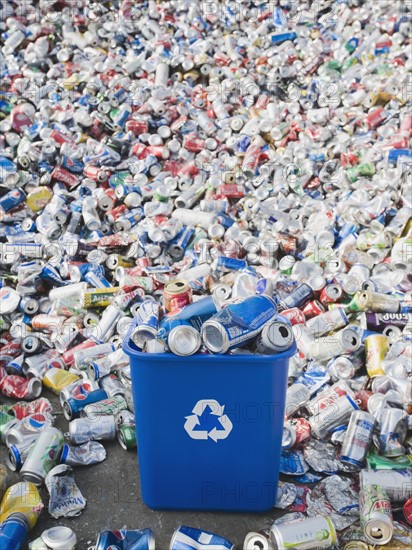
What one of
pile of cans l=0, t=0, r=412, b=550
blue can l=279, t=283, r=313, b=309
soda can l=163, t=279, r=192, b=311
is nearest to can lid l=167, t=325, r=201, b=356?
pile of cans l=0, t=0, r=412, b=550

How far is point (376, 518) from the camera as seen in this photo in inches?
79.8

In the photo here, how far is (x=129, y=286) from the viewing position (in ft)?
11.3

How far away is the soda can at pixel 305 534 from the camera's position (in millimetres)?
1957

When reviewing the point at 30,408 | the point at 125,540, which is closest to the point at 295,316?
the point at 30,408

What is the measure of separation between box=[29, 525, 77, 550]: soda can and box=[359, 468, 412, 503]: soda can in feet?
3.69

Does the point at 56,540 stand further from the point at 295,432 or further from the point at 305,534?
the point at 295,432

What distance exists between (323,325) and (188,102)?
333 centimetres

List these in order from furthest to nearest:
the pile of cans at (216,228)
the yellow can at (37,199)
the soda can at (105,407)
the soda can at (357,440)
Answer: the yellow can at (37,199), the soda can at (105,407), the soda can at (357,440), the pile of cans at (216,228)

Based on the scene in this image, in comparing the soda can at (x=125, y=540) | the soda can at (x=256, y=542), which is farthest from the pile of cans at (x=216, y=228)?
the soda can at (x=125, y=540)

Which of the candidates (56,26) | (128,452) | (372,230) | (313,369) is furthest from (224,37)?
(128,452)

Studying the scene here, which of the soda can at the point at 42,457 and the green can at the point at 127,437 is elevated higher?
the soda can at the point at 42,457

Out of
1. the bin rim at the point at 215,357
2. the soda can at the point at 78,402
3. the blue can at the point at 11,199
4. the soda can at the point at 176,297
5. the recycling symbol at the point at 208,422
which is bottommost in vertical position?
the soda can at the point at 78,402

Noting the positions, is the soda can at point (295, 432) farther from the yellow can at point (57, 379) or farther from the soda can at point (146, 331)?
the yellow can at point (57, 379)

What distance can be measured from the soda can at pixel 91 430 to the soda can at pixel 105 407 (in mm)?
50
